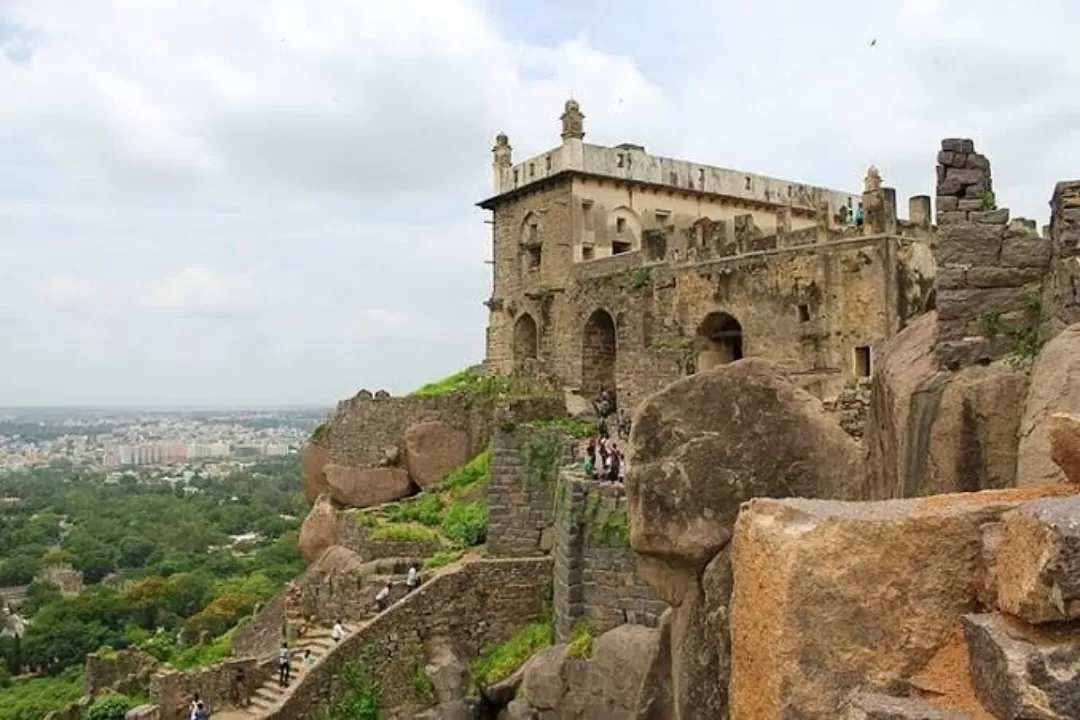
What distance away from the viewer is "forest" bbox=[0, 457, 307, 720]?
152 ft

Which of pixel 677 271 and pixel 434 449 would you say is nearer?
pixel 677 271

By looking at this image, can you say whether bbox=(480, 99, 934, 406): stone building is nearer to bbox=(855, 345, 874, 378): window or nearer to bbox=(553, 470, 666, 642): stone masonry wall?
bbox=(855, 345, 874, 378): window

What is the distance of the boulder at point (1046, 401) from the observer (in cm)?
575

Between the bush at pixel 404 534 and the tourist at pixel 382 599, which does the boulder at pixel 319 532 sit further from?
the tourist at pixel 382 599

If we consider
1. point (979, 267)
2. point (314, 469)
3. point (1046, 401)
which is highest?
point (979, 267)

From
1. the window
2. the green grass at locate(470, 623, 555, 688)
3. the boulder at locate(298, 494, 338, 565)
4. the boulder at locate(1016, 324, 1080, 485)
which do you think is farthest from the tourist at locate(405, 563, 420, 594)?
the boulder at locate(1016, 324, 1080, 485)

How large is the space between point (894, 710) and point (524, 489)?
1580 cm

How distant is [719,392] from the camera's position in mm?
9289

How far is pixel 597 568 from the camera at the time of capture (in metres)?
15.7

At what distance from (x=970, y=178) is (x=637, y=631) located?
336 inches

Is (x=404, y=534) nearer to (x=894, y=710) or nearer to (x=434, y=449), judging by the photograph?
(x=434, y=449)

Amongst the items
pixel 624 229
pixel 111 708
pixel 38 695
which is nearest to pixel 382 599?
pixel 111 708

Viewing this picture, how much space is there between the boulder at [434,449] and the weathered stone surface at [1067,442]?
2262 centimetres

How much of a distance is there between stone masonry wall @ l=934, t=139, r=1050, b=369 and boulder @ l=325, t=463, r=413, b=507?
20.9 metres
